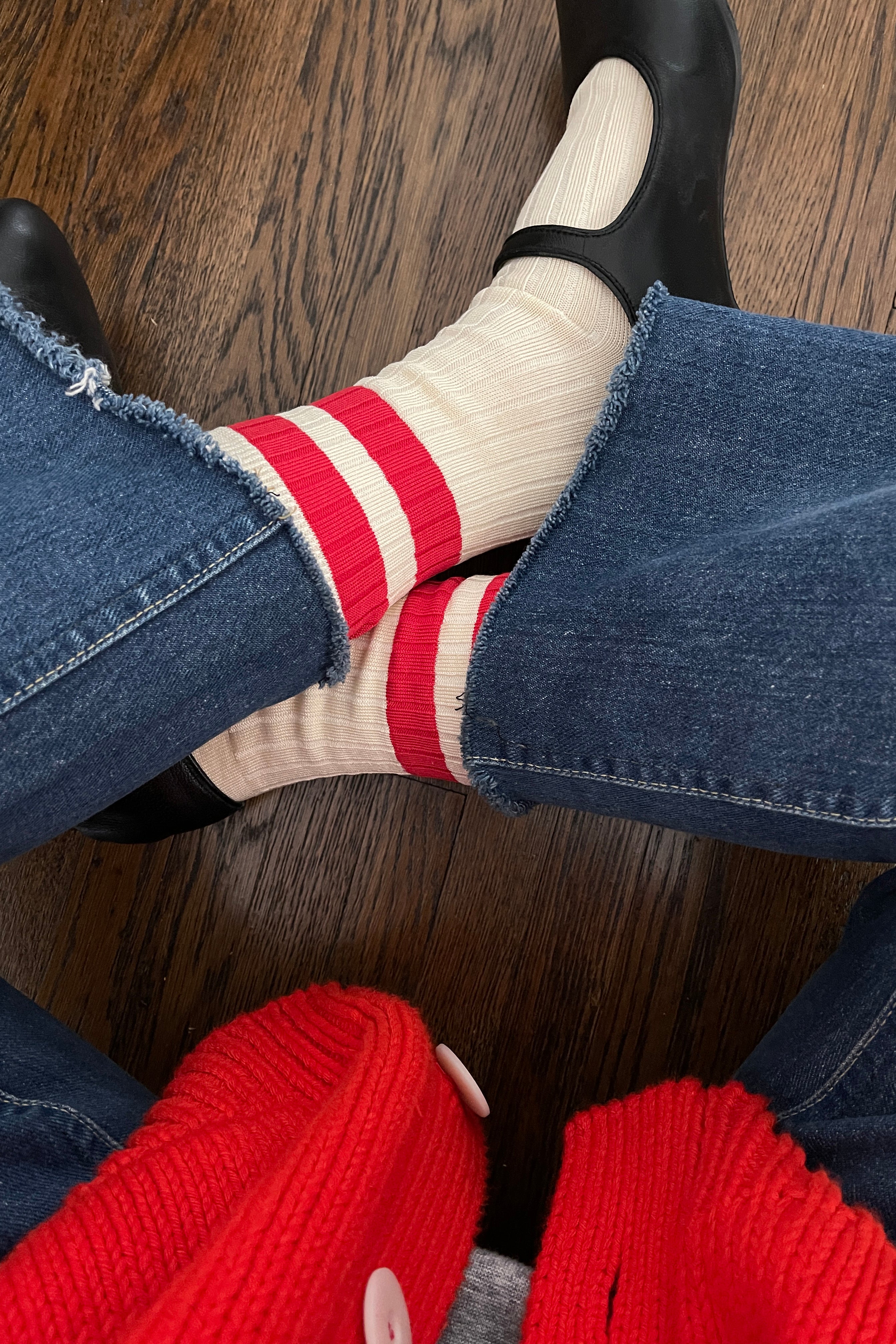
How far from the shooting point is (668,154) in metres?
0.72

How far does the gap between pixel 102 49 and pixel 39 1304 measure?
3.04ft

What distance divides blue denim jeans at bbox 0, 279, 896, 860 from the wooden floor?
0.67ft

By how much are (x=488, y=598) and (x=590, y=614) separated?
0.41 ft

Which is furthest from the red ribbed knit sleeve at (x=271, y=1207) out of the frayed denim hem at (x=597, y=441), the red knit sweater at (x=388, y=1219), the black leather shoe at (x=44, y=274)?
the black leather shoe at (x=44, y=274)

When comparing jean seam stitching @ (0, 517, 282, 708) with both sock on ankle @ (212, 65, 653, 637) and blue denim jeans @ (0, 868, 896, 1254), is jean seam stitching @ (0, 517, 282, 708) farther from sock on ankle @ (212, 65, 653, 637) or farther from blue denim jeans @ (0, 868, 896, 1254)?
blue denim jeans @ (0, 868, 896, 1254)

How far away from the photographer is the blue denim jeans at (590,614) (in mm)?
445

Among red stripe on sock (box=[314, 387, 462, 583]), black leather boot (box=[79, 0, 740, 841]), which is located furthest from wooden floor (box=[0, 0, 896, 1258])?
red stripe on sock (box=[314, 387, 462, 583])

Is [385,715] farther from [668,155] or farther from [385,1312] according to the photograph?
[668,155]

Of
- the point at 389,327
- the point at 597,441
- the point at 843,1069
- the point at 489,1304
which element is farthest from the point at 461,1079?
the point at 389,327

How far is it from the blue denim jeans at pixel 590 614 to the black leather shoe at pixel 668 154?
7.1 inches

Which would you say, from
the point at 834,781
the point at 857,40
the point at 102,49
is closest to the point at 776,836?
the point at 834,781

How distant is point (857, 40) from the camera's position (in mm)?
736

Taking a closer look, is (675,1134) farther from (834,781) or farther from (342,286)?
(342,286)

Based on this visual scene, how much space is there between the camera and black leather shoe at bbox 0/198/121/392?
699 millimetres
